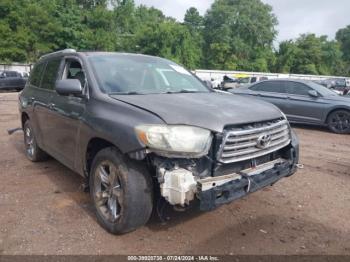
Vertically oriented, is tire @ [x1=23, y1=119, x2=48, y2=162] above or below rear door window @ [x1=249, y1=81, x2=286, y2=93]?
below

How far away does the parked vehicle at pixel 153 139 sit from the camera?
3135 millimetres

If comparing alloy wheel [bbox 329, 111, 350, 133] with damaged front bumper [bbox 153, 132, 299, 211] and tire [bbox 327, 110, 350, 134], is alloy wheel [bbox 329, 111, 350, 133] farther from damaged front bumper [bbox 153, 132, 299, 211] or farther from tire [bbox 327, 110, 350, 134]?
damaged front bumper [bbox 153, 132, 299, 211]

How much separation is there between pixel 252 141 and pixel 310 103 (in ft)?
24.2

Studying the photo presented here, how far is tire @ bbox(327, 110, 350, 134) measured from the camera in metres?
9.76

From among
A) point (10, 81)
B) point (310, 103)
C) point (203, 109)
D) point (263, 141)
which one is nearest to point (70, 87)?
point (203, 109)

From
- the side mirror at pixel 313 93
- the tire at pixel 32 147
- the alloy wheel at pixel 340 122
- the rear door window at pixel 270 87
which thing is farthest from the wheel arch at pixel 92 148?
the rear door window at pixel 270 87

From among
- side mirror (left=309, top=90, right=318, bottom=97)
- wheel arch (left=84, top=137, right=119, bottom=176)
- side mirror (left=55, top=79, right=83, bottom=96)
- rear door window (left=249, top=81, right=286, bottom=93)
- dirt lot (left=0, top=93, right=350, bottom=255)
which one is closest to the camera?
dirt lot (left=0, top=93, right=350, bottom=255)

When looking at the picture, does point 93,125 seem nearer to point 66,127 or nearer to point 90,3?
point 66,127

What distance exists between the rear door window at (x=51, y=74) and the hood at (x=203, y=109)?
67.1 inches

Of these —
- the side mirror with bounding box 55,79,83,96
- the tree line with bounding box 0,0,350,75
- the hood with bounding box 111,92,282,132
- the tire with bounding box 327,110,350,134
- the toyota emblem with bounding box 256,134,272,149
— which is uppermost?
the tree line with bounding box 0,0,350,75

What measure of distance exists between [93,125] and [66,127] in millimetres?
811

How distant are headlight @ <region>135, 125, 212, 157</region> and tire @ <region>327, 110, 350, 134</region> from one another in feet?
25.8

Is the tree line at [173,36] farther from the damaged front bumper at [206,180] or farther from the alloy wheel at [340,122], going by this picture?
the damaged front bumper at [206,180]

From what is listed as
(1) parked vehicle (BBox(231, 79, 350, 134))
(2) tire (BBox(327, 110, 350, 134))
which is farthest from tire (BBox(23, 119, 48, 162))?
(2) tire (BBox(327, 110, 350, 134))
